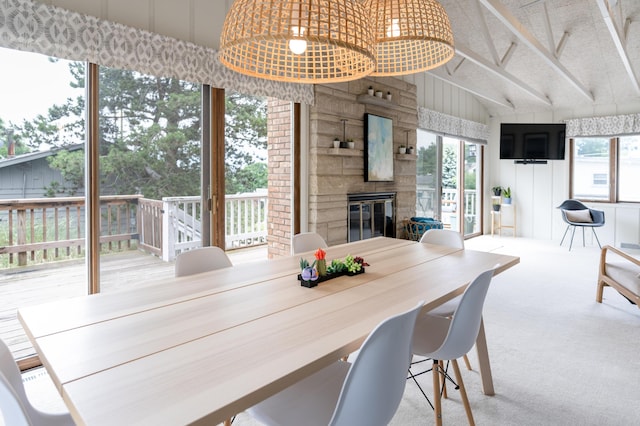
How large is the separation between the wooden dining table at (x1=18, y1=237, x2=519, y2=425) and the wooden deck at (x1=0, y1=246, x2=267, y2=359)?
4.51 feet

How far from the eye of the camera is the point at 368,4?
2.08 meters

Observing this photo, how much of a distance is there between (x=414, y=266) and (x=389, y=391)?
1094 millimetres

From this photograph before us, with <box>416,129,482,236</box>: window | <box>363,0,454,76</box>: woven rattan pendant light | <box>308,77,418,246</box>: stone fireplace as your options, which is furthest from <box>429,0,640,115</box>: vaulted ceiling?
<box>363,0,454,76</box>: woven rattan pendant light

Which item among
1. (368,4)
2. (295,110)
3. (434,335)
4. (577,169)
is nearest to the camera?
(434,335)

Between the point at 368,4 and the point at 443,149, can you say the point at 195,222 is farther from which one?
the point at 443,149

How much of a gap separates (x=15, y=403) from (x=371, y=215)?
14.5 feet

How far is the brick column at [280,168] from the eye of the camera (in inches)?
164

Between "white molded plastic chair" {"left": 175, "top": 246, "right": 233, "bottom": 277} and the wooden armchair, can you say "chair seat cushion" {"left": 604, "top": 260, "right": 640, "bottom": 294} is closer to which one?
the wooden armchair

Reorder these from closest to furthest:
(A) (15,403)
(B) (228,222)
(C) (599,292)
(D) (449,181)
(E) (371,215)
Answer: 1. (A) (15,403)
2. (C) (599,292)
3. (B) (228,222)
4. (E) (371,215)
5. (D) (449,181)

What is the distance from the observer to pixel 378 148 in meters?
5.11

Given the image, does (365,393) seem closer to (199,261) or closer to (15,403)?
(15,403)

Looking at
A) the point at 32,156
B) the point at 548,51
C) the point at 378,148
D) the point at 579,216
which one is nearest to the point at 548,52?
the point at 548,51

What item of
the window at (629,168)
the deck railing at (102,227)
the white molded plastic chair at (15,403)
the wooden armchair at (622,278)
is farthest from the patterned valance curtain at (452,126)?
the white molded plastic chair at (15,403)

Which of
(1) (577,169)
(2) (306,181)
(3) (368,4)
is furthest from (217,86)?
(1) (577,169)
